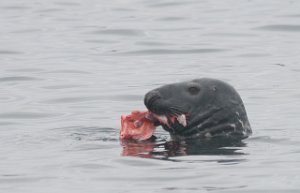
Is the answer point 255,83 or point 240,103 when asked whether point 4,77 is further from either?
point 240,103

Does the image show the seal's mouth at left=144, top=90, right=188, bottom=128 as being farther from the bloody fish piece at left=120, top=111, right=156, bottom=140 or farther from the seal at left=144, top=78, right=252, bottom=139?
the bloody fish piece at left=120, top=111, right=156, bottom=140

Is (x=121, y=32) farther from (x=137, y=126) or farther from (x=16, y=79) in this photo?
(x=137, y=126)

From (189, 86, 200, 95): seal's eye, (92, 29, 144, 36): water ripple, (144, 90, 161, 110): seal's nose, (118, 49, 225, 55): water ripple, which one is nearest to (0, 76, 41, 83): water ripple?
(118, 49, 225, 55): water ripple

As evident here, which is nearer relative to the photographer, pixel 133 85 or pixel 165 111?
pixel 165 111

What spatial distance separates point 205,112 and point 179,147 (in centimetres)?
64

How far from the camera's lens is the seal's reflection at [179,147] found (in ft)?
46.3

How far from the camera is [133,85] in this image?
20203mm

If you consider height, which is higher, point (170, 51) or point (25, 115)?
point (25, 115)

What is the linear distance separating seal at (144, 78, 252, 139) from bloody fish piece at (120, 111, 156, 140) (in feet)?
0.55

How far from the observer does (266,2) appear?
30.4 m

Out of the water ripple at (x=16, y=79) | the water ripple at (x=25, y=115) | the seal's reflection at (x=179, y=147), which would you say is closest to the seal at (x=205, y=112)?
the seal's reflection at (x=179, y=147)

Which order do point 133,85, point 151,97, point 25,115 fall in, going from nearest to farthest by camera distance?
point 151,97
point 25,115
point 133,85

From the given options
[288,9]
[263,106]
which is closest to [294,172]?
[263,106]

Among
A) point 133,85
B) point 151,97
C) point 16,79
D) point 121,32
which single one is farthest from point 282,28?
point 151,97
